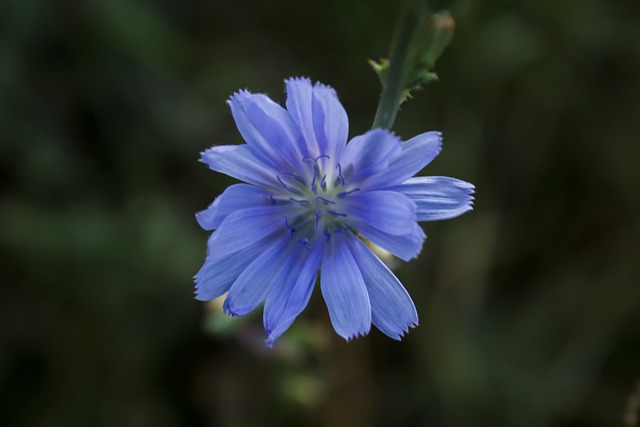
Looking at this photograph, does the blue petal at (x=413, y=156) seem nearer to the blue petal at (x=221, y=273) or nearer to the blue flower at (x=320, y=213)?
the blue flower at (x=320, y=213)

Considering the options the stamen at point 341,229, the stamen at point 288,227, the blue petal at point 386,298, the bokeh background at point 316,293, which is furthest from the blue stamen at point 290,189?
the bokeh background at point 316,293

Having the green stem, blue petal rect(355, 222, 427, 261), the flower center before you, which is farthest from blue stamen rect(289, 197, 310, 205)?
the green stem

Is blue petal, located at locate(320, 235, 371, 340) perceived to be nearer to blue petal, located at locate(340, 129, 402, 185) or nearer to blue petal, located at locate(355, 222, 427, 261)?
blue petal, located at locate(355, 222, 427, 261)

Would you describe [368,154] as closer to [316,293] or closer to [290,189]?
[290,189]
